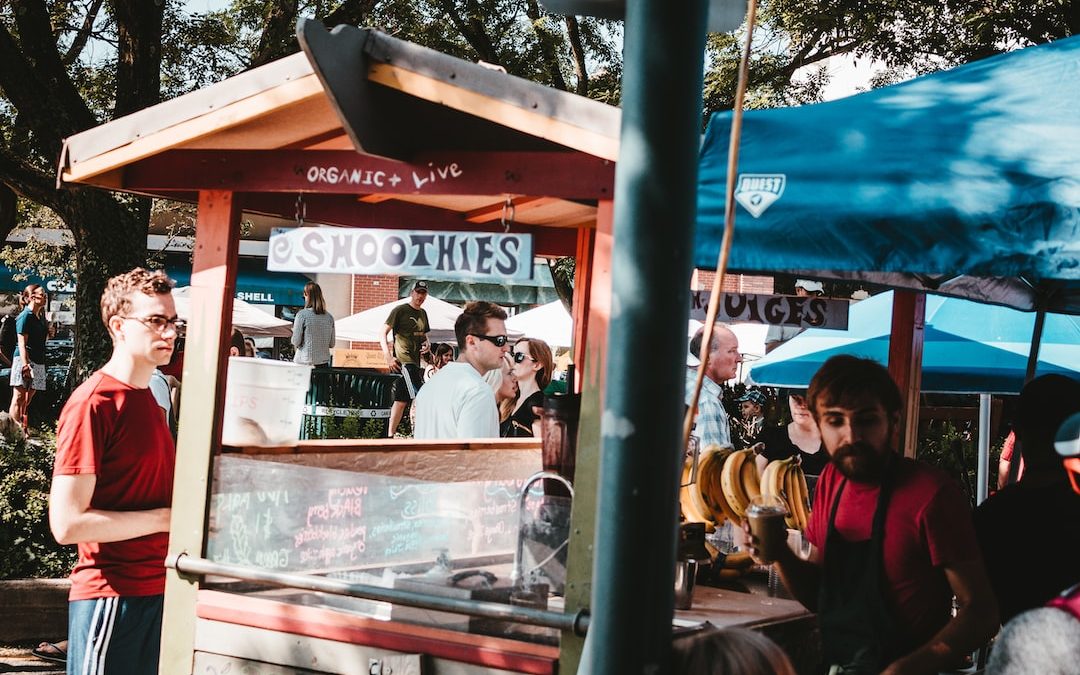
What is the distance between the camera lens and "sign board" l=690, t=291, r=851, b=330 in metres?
7.36

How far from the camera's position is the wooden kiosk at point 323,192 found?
3762mm

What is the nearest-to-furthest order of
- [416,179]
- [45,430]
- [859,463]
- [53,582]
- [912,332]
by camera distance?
[859,463] < [416,179] < [912,332] < [53,582] < [45,430]

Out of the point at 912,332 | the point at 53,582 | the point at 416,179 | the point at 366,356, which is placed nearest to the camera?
the point at 416,179

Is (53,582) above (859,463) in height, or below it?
below

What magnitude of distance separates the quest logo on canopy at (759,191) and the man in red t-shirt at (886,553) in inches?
22.6

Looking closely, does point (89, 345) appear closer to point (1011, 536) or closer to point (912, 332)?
point (912, 332)

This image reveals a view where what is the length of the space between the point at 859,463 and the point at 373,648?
6.08 ft

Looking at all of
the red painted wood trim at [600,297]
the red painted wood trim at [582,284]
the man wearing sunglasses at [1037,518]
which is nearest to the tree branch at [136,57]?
the red painted wood trim at [582,284]

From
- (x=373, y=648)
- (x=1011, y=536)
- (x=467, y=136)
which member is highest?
(x=467, y=136)

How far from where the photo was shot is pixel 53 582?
802 centimetres

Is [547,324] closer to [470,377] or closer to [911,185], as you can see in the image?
[470,377]

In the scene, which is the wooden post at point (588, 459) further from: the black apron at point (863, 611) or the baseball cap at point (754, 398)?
the baseball cap at point (754, 398)

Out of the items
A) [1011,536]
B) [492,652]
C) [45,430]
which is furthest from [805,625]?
[45,430]

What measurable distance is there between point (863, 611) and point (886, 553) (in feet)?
0.61
